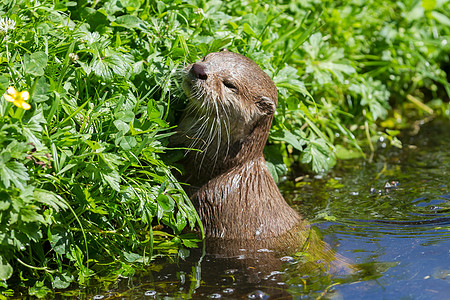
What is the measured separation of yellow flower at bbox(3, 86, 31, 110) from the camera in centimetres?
245

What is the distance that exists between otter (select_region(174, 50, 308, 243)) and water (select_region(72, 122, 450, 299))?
24 centimetres

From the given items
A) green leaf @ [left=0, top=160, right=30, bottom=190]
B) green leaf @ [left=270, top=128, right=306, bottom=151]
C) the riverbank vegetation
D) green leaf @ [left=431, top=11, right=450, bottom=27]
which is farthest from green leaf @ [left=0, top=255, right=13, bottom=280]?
green leaf @ [left=431, top=11, right=450, bottom=27]

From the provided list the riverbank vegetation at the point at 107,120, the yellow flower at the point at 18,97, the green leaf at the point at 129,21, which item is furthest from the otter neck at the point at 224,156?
the yellow flower at the point at 18,97

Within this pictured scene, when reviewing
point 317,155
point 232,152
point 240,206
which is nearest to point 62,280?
point 240,206

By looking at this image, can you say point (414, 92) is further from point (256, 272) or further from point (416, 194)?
point (256, 272)

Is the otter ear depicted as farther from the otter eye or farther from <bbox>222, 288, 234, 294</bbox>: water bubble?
<bbox>222, 288, 234, 294</bbox>: water bubble

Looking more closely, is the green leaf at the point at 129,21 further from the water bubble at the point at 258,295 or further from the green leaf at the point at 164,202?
the water bubble at the point at 258,295

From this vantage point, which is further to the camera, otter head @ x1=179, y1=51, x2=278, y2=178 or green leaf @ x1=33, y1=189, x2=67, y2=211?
otter head @ x1=179, y1=51, x2=278, y2=178

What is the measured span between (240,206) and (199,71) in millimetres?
777

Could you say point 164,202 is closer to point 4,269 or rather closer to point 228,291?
point 228,291

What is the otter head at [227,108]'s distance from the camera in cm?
329

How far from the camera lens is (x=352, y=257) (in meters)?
3.18

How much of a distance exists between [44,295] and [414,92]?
4.63 m

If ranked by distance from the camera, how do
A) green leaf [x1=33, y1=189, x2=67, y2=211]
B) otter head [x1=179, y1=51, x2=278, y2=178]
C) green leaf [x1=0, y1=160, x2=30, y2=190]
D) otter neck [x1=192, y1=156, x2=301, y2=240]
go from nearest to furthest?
green leaf [x1=0, y1=160, x2=30, y2=190] < green leaf [x1=33, y1=189, x2=67, y2=211] < otter head [x1=179, y1=51, x2=278, y2=178] < otter neck [x1=192, y1=156, x2=301, y2=240]
